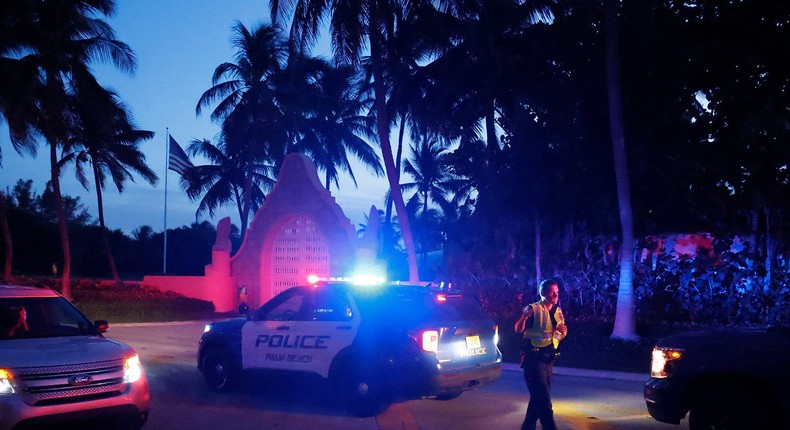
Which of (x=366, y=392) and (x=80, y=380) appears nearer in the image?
(x=80, y=380)

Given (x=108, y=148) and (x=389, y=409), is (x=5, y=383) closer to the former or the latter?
(x=389, y=409)

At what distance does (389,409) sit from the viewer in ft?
32.8

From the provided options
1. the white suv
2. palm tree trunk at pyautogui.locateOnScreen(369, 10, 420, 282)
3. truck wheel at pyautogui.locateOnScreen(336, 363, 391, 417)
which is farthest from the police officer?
palm tree trunk at pyautogui.locateOnScreen(369, 10, 420, 282)

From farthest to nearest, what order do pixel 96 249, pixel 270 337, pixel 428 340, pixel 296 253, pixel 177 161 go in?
pixel 96 249, pixel 177 161, pixel 296 253, pixel 270 337, pixel 428 340

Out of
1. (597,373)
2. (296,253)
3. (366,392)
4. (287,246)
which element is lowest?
(597,373)

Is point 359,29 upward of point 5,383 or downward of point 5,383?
upward

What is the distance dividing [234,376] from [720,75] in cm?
1271

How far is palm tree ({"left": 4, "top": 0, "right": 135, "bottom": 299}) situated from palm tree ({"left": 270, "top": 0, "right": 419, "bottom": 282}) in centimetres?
949

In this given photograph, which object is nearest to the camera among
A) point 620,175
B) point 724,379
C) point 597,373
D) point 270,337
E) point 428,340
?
point 724,379

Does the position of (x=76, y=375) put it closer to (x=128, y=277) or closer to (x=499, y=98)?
(x=499, y=98)

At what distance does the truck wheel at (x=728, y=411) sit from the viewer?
6.93 meters

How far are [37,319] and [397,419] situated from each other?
176 inches

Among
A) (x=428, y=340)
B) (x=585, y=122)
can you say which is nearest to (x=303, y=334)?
(x=428, y=340)

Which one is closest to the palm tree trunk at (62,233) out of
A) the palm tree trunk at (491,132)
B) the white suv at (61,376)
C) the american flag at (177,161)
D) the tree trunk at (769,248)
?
the american flag at (177,161)
